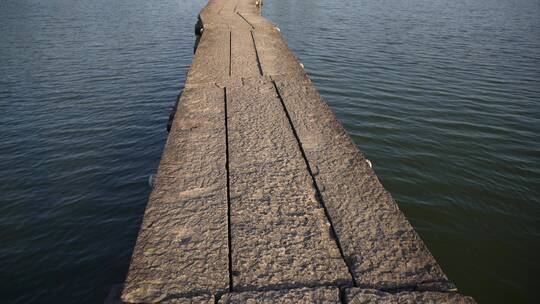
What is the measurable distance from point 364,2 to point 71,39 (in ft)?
64.6

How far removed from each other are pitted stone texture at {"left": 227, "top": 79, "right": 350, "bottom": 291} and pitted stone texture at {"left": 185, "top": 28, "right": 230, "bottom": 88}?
85.5 inches

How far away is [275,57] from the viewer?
25.5 feet

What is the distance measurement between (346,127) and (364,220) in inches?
182

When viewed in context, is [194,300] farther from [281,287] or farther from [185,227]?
[185,227]

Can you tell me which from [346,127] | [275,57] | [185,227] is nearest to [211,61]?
[275,57]

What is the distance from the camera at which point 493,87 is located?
30.1ft

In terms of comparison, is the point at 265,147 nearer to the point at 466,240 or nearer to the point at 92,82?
the point at 466,240

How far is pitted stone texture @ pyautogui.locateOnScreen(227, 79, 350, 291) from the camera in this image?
244cm

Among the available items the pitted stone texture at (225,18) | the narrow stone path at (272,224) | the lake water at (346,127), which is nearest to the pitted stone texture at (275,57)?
the lake water at (346,127)

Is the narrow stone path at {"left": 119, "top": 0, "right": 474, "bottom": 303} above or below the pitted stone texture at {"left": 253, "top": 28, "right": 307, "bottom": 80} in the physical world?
below

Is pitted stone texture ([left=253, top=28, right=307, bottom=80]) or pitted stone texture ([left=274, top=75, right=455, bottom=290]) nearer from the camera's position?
pitted stone texture ([left=274, top=75, right=455, bottom=290])

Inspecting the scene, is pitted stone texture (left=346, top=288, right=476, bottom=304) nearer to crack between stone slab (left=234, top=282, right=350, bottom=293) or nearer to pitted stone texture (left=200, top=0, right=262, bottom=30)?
crack between stone slab (left=234, top=282, right=350, bottom=293)

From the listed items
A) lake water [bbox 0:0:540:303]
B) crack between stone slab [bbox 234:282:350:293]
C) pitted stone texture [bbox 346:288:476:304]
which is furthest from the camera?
lake water [bbox 0:0:540:303]

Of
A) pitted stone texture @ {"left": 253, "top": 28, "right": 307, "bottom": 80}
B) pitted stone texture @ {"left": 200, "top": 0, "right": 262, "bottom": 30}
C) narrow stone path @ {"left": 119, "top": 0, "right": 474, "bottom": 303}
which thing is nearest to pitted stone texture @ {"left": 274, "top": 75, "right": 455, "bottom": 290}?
narrow stone path @ {"left": 119, "top": 0, "right": 474, "bottom": 303}
